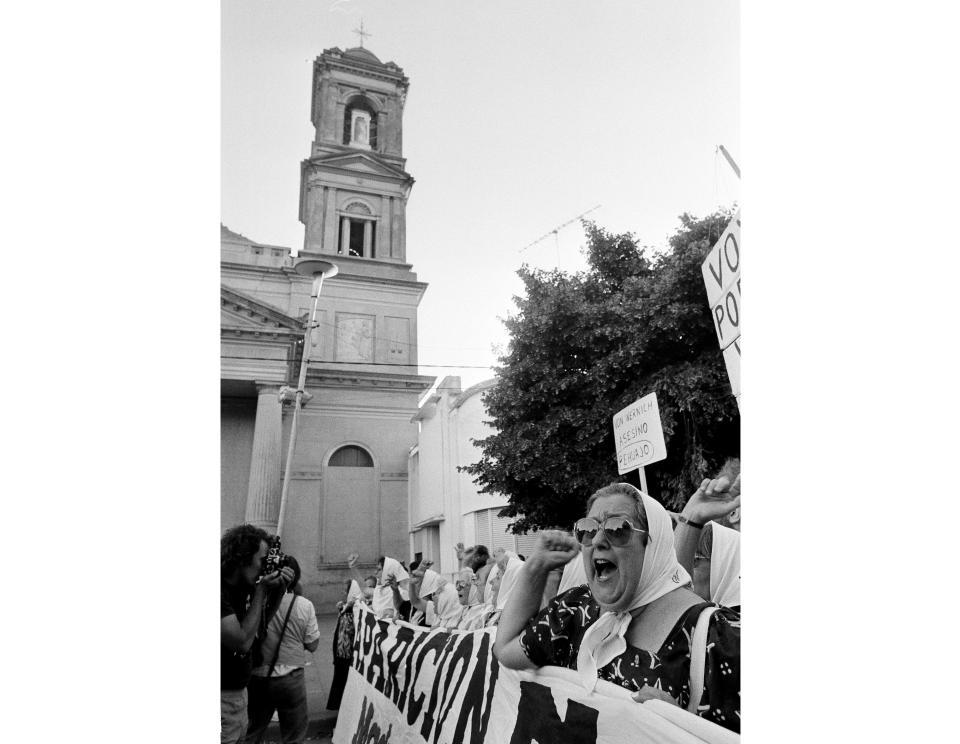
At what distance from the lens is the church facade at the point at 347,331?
1.83 metres

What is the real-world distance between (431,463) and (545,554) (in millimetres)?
710

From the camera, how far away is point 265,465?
1.75m

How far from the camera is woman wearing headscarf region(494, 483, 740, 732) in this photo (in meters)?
1.08

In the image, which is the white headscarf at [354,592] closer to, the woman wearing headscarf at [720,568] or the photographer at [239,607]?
the photographer at [239,607]

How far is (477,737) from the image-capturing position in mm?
1516

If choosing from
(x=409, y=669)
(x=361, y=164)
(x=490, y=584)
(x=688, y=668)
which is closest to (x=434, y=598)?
(x=490, y=584)

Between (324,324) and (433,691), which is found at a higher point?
(324,324)

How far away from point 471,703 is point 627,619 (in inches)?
23.4

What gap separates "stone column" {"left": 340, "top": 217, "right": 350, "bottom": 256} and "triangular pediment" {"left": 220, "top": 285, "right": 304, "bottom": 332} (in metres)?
0.26

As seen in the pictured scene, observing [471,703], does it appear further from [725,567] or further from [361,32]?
[361,32]

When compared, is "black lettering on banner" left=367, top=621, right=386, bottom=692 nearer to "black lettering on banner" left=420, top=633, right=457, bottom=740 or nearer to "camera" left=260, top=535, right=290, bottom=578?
"black lettering on banner" left=420, top=633, right=457, bottom=740

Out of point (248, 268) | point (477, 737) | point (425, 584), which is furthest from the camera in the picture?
point (425, 584)
